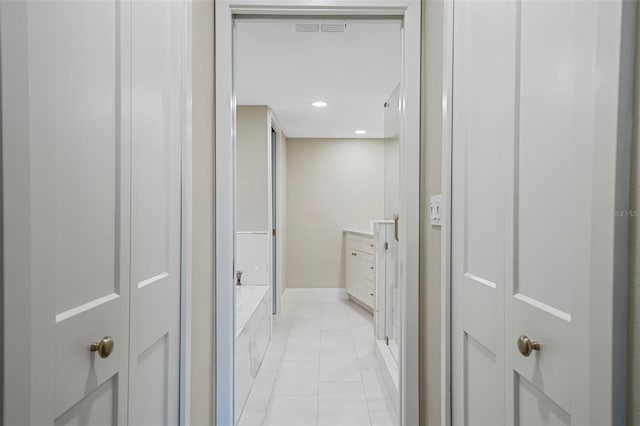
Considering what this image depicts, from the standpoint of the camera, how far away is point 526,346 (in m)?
0.84

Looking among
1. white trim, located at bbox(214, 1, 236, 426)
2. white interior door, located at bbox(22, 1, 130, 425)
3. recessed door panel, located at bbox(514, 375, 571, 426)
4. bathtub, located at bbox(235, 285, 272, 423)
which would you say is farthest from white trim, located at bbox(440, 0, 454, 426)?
bathtub, located at bbox(235, 285, 272, 423)

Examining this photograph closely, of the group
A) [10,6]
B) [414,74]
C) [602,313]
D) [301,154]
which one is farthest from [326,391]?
[301,154]

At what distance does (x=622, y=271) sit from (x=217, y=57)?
148cm

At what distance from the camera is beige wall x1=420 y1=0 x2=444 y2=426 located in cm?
139

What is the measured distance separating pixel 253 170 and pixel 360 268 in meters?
1.82

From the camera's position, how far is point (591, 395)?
2.03 ft

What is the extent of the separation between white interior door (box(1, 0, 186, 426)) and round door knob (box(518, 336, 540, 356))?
921 mm

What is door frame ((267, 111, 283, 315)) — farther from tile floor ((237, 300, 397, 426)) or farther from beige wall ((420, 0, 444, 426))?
beige wall ((420, 0, 444, 426))

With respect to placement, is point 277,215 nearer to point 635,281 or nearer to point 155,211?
point 155,211

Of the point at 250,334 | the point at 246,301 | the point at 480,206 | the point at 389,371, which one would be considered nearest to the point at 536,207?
the point at 480,206

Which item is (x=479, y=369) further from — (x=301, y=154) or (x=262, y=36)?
(x=301, y=154)

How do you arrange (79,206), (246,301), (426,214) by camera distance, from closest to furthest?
(79,206), (426,214), (246,301)

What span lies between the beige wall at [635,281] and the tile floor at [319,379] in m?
1.83

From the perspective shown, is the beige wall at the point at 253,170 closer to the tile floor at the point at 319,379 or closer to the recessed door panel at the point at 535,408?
the tile floor at the point at 319,379
